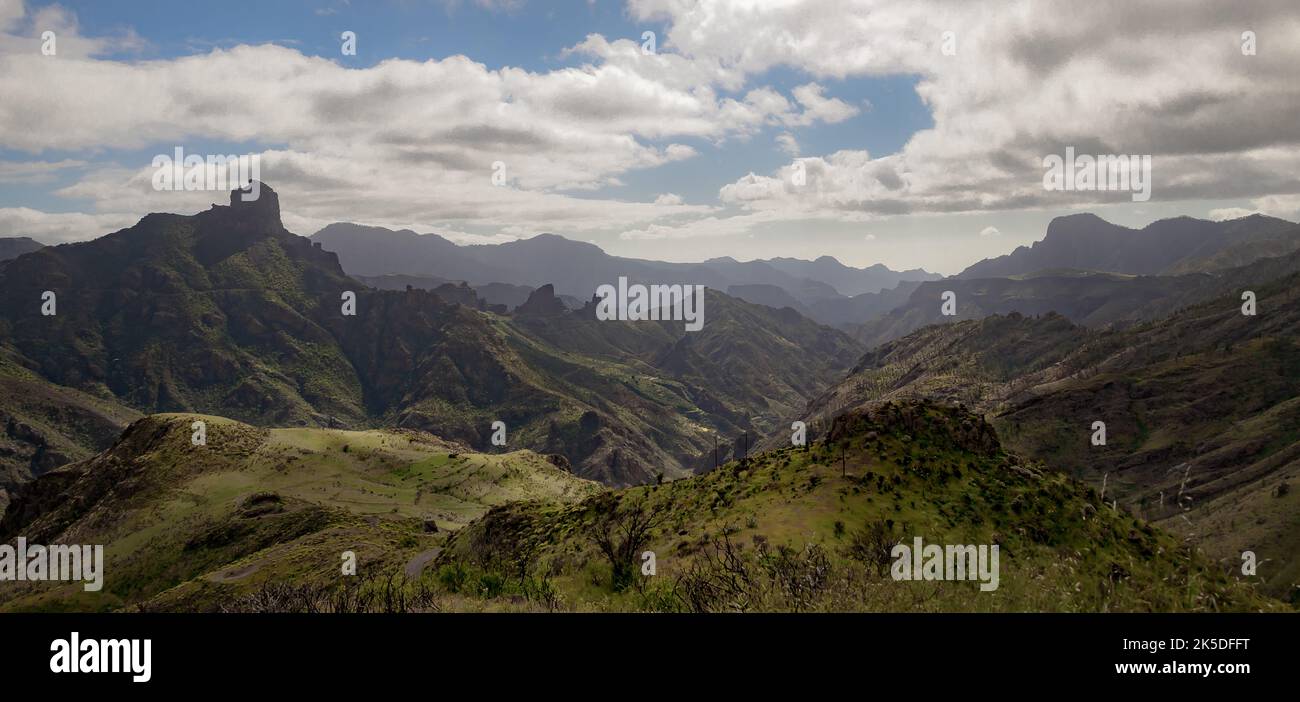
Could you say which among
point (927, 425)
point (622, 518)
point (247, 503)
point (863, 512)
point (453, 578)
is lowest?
point (247, 503)

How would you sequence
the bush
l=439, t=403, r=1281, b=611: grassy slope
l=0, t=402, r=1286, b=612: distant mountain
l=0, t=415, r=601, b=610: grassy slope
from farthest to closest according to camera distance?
l=0, t=415, r=601, b=610: grassy slope → l=439, t=403, r=1281, b=611: grassy slope → the bush → l=0, t=402, r=1286, b=612: distant mountain

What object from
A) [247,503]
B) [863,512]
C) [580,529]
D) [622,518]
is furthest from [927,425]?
[247,503]

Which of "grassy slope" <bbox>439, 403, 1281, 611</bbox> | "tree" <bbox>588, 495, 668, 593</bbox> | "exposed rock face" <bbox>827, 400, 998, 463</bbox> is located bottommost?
"tree" <bbox>588, 495, 668, 593</bbox>

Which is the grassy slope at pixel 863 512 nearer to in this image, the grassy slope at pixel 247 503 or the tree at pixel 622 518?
the tree at pixel 622 518

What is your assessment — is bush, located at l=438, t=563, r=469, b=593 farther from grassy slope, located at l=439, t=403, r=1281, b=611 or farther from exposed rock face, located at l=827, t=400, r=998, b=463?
exposed rock face, located at l=827, t=400, r=998, b=463

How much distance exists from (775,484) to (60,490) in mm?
145325

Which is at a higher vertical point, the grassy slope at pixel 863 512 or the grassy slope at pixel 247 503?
the grassy slope at pixel 863 512

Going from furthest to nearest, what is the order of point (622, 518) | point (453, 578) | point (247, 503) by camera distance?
point (247, 503) → point (622, 518) → point (453, 578)

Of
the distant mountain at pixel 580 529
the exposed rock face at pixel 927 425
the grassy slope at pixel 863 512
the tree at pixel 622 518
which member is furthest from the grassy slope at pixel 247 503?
the exposed rock face at pixel 927 425

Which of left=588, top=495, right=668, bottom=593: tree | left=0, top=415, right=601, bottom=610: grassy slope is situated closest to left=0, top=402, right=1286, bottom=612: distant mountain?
left=588, top=495, right=668, bottom=593: tree

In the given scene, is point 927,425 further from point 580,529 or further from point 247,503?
point 247,503

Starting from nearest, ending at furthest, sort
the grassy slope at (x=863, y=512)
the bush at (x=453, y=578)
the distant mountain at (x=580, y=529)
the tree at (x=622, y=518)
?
the distant mountain at (x=580, y=529)
the bush at (x=453, y=578)
the grassy slope at (x=863, y=512)
the tree at (x=622, y=518)
